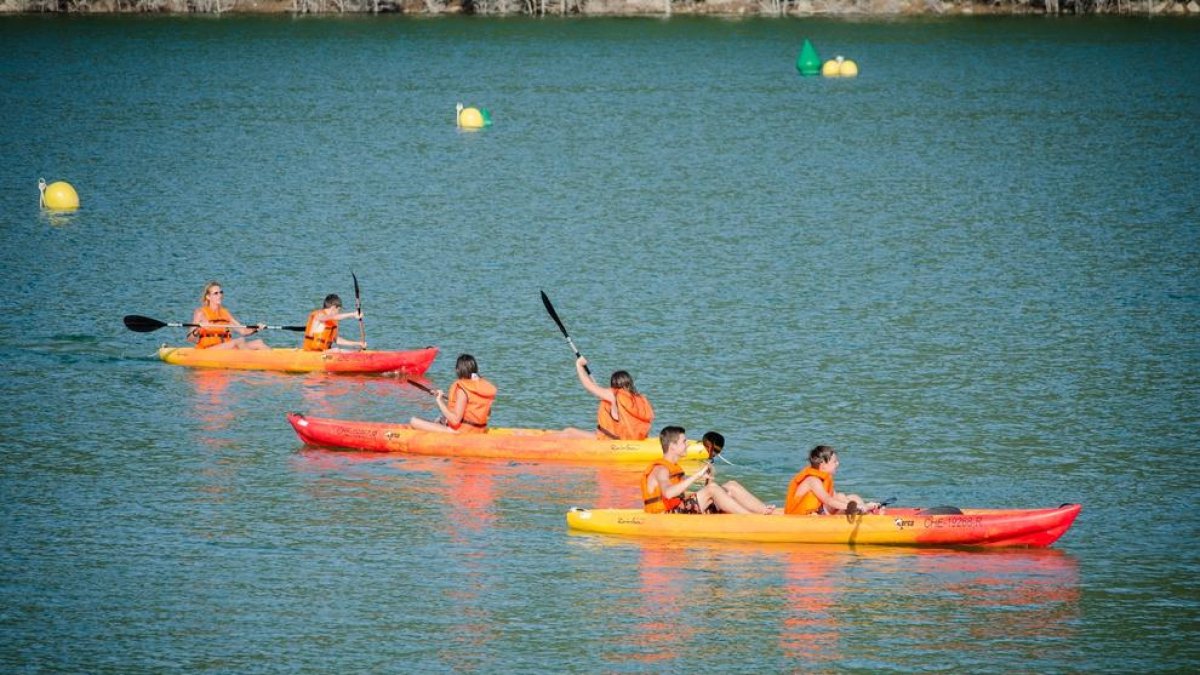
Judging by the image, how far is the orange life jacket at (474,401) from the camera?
20594 millimetres

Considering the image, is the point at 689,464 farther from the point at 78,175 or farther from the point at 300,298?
the point at 78,175

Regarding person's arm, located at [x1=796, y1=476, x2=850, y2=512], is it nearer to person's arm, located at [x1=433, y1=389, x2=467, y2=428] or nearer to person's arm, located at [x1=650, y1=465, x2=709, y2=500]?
person's arm, located at [x1=650, y1=465, x2=709, y2=500]

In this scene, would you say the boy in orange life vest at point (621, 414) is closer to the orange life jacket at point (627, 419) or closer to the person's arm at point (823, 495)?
the orange life jacket at point (627, 419)

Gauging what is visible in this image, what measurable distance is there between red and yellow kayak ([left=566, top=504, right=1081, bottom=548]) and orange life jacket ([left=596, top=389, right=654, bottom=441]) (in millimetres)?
2686

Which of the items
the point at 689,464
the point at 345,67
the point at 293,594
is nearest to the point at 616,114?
the point at 345,67

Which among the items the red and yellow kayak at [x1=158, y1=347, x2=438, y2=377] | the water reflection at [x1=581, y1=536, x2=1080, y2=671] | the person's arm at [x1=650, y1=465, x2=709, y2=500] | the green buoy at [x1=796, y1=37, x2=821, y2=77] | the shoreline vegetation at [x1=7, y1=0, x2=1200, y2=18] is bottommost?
the water reflection at [x1=581, y1=536, x2=1080, y2=671]

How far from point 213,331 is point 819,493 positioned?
37.2 feet

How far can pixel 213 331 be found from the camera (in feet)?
84.3

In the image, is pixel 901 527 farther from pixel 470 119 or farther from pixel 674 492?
pixel 470 119

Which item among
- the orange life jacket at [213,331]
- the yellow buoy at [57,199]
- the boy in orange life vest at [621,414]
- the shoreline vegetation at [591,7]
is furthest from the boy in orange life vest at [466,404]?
the shoreline vegetation at [591,7]

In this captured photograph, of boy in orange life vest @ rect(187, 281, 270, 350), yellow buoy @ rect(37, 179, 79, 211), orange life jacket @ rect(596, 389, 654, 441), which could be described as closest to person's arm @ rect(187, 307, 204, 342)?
boy in orange life vest @ rect(187, 281, 270, 350)

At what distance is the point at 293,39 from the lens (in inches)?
3125

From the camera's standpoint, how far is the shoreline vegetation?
8356cm

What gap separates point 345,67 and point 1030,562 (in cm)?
5534
